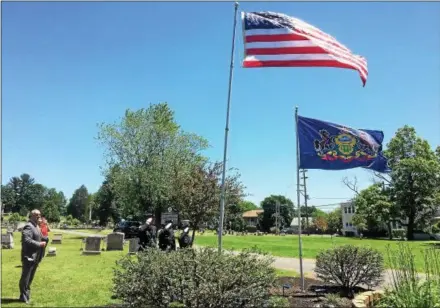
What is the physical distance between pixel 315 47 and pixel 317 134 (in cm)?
261

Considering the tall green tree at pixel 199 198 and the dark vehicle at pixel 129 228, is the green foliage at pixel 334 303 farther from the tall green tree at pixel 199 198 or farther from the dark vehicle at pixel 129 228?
the dark vehicle at pixel 129 228

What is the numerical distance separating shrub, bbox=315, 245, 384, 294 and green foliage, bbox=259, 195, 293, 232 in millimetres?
108398

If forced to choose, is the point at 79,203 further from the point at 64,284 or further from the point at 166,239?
the point at 64,284

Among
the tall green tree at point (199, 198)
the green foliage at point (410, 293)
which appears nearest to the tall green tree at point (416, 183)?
the tall green tree at point (199, 198)

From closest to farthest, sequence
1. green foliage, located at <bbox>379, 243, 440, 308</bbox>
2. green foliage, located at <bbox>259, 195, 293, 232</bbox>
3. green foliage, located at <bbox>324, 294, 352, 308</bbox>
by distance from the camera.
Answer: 1. green foliage, located at <bbox>379, 243, 440, 308</bbox>
2. green foliage, located at <bbox>324, 294, 352, 308</bbox>
3. green foliage, located at <bbox>259, 195, 293, 232</bbox>

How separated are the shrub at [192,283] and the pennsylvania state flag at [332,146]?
5.23 meters

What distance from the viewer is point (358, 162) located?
1138cm

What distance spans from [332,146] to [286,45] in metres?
3.17

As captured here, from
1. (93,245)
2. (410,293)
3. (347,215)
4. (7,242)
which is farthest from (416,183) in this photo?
(410,293)

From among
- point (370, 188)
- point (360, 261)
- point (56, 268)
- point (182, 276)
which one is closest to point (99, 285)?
point (56, 268)

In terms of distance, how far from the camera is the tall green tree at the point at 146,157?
37.5 m

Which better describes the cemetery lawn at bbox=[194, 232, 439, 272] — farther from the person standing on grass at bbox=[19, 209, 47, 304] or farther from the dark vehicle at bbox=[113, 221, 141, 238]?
the person standing on grass at bbox=[19, 209, 47, 304]

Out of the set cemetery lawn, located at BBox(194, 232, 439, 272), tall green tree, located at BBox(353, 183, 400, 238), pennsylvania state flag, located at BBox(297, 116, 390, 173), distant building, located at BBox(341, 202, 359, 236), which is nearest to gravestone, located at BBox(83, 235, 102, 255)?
cemetery lawn, located at BBox(194, 232, 439, 272)

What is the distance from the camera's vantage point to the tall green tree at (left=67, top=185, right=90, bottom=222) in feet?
433
